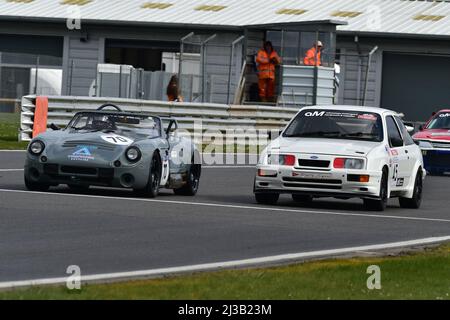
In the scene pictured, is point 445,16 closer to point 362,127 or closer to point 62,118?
point 62,118

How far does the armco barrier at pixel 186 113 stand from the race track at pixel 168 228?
8756 mm

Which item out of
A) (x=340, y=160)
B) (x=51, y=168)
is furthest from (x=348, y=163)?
(x=51, y=168)

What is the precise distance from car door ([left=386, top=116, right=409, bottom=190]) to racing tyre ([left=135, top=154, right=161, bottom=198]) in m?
2.96

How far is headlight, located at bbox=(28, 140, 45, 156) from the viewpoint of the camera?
55.4 feet

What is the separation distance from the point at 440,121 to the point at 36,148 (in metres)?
13.5

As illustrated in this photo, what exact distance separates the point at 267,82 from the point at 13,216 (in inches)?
862

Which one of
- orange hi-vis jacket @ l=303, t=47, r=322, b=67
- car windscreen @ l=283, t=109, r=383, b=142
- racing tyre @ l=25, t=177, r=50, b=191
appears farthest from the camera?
orange hi-vis jacket @ l=303, t=47, r=322, b=67

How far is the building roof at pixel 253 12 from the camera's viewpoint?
4475cm

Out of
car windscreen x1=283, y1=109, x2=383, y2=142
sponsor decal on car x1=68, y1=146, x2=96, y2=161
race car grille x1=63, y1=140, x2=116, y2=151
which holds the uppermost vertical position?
car windscreen x1=283, y1=109, x2=383, y2=142

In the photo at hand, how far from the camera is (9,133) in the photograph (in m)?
32.3

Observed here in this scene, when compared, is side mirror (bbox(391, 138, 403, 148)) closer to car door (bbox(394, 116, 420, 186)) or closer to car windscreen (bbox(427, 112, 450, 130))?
car door (bbox(394, 116, 420, 186))

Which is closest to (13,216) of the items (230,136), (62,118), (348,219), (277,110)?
(348,219)

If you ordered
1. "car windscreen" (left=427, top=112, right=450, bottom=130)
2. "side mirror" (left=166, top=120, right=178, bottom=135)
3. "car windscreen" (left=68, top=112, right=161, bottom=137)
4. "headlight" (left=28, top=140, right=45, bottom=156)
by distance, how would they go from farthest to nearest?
"car windscreen" (left=427, top=112, right=450, bottom=130), "side mirror" (left=166, top=120, right=178, bottom=135), "car windscreen" (left=68, top=112, right=161, bottom=137), "headlight" (left=28, top=140, right=45, bottom=156)

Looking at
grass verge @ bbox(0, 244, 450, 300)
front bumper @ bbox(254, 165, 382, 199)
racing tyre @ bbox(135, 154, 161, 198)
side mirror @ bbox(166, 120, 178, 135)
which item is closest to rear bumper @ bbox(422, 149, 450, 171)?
side mirror @ bbox(166, 120, 178, 135)
